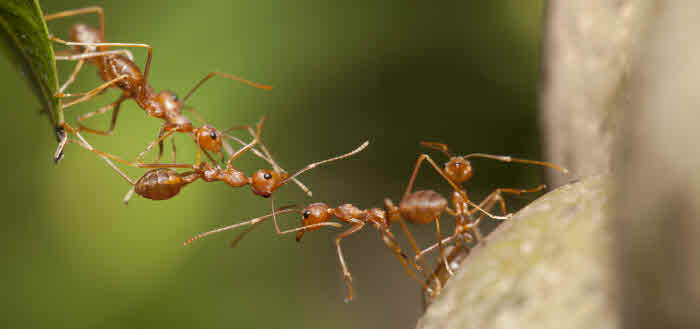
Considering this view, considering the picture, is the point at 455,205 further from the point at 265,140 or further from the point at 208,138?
the point at 265,140

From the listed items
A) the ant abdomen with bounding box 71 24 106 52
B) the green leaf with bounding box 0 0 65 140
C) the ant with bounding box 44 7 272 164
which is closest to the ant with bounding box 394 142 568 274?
the ant with bounding box 44 7 272 164

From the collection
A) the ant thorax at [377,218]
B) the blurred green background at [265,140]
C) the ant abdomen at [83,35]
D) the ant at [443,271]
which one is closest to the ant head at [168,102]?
the ant abdomen at [83,35]

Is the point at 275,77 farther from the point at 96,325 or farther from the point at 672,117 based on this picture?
the point at 672,117

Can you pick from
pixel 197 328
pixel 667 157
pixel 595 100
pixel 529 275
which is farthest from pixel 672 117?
pixel 197 328

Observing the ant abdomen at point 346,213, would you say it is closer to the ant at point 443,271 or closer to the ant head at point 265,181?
the ant head at point 265,181

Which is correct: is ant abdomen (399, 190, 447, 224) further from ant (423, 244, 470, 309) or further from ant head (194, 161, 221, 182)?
ant head (194, 161, 221, 182)

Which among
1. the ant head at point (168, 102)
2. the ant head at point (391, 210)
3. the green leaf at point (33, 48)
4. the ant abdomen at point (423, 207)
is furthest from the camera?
the ant head at point (168, 102)

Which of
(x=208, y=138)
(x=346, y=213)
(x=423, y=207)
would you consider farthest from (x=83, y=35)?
(x=423, y=207)
